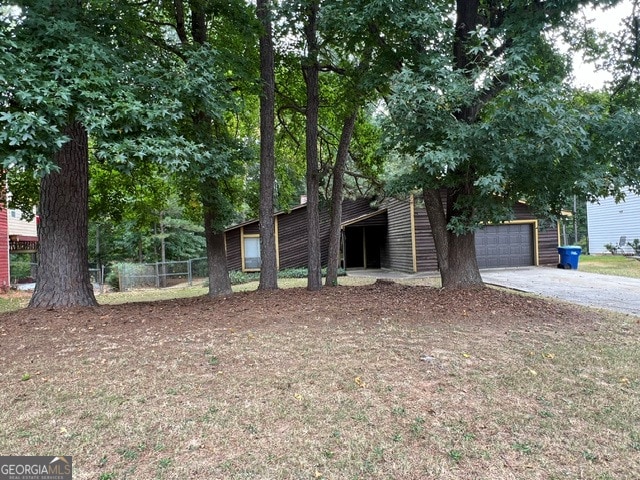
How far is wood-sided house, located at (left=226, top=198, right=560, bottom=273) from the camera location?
56.5 feet

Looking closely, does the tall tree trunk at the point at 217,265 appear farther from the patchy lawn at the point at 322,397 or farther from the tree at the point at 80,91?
the patchy lawn at the point at 322,397

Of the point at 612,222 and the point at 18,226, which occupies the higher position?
the point at 18,226

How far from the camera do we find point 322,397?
3246 millimetres

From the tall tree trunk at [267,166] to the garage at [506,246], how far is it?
1151cm

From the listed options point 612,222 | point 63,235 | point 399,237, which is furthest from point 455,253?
point 612,222

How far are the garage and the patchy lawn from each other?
12090 mm

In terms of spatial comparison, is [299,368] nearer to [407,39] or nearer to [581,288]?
[407,39]

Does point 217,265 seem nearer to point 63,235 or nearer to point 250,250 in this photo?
point 63,235

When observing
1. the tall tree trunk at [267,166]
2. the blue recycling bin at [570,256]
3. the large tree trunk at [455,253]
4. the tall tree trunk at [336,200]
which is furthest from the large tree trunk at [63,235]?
the blue recycling bin at [570,256]

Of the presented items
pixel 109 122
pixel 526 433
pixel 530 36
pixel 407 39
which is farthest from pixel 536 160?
pixel 109 122

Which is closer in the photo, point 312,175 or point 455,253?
point 455,253

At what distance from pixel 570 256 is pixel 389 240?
7.80 meters

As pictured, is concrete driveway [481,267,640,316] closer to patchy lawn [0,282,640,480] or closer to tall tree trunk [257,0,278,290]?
patchy lawn [0,282,640,480]

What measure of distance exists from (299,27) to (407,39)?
11.6ft
